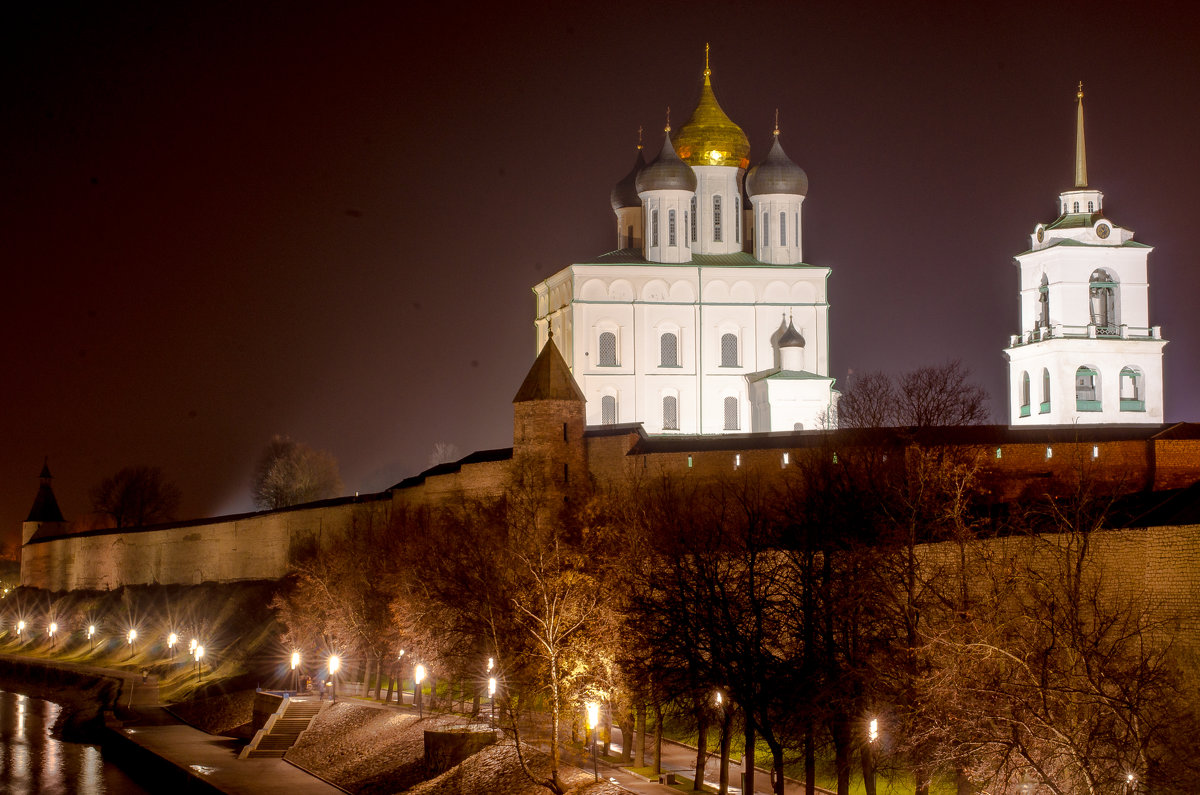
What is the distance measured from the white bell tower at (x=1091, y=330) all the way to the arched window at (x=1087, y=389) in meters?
0.02

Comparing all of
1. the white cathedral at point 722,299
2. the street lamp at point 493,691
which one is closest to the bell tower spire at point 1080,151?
the white cathedral at point 722,299

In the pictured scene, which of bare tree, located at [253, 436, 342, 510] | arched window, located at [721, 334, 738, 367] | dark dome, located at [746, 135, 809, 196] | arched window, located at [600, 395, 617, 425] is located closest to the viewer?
arched window, located at [600, 395, 617, 425]

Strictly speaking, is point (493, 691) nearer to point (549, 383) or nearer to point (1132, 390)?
point (549, 383)

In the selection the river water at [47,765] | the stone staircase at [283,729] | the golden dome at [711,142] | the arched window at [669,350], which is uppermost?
the golden dome at [711,142]

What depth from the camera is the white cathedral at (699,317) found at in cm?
4194

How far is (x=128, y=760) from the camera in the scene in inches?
1154

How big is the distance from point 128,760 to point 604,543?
1152cm

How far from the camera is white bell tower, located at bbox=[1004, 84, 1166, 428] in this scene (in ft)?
121

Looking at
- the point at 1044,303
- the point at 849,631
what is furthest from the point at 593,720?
the point at 1044,303

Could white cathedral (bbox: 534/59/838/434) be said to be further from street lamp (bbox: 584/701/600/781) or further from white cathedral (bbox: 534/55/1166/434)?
street lamp (bbox: 584/701/600/781)

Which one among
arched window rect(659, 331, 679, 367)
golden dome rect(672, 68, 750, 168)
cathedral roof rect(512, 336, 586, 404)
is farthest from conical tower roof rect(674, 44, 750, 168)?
cathedral roof rect(512, 336, 586, 404)

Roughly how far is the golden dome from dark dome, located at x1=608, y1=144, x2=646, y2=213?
3.84ft

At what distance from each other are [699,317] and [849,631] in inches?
998

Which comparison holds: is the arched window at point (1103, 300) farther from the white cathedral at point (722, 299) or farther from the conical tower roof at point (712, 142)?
the conical tower roof at point (712, 142)
